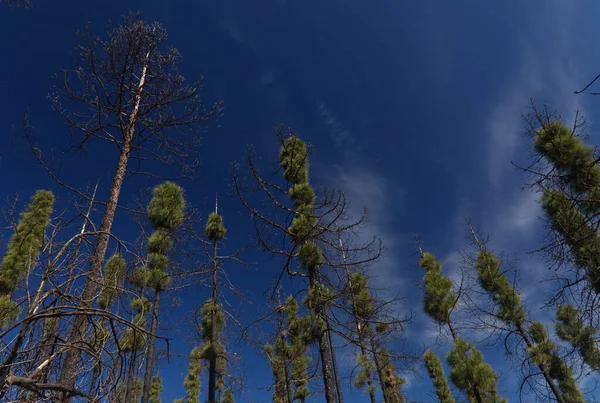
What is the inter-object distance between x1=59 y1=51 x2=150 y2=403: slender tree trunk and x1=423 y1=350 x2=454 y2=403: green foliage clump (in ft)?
60.3

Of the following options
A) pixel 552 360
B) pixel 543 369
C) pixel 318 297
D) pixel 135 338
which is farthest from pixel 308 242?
pixel 552 360

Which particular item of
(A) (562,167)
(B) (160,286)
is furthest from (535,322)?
(B) (160,286)

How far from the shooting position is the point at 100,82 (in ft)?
17.1

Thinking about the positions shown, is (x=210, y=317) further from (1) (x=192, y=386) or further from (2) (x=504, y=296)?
(1) (x=192, y=386)

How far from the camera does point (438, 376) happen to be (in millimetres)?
17516

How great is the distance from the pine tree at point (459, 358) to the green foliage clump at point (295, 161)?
9804mm

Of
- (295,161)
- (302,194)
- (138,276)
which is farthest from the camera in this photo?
(295,161)

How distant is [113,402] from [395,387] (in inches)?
658

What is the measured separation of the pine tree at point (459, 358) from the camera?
12.3m

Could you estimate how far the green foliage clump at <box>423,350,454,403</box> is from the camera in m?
16.9

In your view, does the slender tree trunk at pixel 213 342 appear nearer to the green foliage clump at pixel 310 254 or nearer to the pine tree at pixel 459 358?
the green foliage clump at pixel 310 254

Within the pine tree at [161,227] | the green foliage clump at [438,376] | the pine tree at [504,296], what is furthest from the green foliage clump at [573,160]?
the green foliage clump at [438,376]

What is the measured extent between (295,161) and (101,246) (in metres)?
4.56

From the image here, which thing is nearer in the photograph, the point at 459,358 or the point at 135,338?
the point at 135,338
